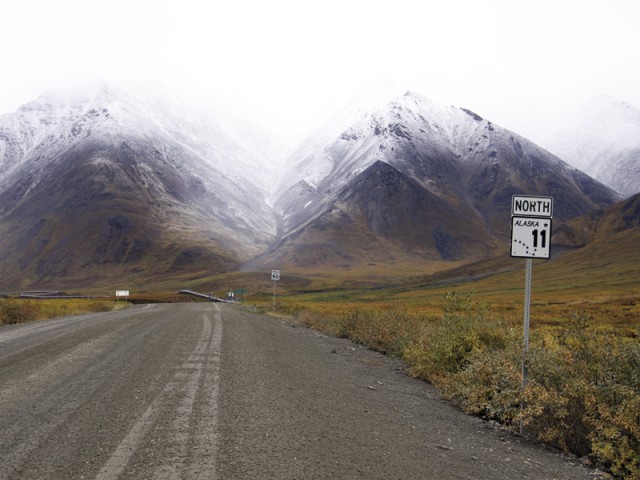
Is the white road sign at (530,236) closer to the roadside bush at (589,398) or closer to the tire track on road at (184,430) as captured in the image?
the roadside bush at (589,398)

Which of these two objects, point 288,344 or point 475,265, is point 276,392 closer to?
point 288,344

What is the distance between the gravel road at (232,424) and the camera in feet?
19.2

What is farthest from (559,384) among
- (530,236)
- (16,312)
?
(16,312)

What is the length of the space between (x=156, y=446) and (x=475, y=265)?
495ft

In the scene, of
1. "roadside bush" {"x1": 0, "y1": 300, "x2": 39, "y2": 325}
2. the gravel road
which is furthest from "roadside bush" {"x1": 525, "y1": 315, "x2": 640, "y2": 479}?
"roadside bush" {"x1": 0, "y1": 300, "x2": 39, "y2": 325}

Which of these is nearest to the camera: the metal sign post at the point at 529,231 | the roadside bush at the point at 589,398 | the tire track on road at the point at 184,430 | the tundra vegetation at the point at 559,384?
the tire track on road at the point at 184,430

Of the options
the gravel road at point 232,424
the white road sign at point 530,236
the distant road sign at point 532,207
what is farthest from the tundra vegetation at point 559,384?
the distant road sign at point 532,207

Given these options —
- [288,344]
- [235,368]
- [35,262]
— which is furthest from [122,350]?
[35,262]

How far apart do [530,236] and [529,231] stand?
10 cm

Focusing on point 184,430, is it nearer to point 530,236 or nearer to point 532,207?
point 530,236

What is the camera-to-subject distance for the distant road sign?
29.3ft

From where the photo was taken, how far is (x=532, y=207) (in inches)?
354

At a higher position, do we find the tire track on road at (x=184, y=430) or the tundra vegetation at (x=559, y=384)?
the tundra vegetation at (x=559, y=384)

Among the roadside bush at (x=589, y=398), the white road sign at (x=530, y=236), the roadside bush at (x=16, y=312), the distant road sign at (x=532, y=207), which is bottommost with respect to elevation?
the roadside bush at (x=16, y=312)
